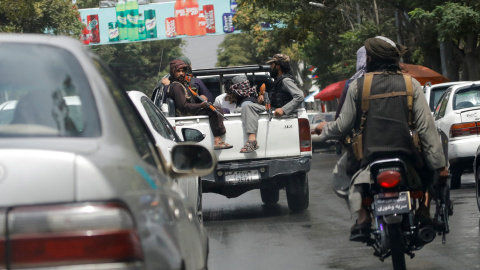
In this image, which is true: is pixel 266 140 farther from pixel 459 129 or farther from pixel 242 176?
pixel 459 129

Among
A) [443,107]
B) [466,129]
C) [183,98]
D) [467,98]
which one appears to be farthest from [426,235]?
[467,98]

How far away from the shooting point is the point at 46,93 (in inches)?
128

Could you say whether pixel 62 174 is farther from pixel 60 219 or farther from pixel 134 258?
pixel 134 258

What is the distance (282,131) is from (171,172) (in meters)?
8.04

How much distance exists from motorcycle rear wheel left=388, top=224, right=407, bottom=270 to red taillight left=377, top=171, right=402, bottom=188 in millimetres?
275

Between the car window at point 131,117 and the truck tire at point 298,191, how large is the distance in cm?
827

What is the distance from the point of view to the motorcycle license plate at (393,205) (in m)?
6.30

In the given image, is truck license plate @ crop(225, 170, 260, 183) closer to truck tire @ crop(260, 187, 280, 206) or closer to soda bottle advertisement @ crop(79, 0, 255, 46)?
truck tire @ crop(260, 187, 280, 206)

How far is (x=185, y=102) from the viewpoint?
1238 centimetres

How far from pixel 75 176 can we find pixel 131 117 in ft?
3.26

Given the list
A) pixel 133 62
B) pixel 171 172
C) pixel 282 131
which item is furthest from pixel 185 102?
pixel 133 62

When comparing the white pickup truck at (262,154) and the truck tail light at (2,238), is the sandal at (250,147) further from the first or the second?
the truck tail light at (2,238)

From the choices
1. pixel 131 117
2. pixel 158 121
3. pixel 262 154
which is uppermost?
pixel 131 117

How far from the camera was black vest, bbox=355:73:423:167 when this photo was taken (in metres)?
6.60
